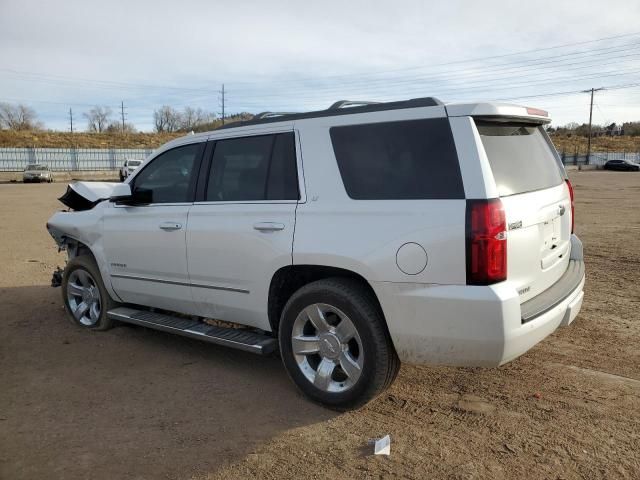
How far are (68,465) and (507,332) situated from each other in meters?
2.62

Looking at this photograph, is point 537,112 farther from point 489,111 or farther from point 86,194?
point 86,194

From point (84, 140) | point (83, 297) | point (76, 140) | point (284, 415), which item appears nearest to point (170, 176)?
point (83, 297)

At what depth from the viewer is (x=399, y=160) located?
135 inches

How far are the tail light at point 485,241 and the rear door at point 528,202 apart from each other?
84 millimetres

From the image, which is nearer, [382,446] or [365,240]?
[382,446]

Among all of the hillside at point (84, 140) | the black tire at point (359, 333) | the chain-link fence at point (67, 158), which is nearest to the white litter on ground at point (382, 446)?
the black tire at point (359, 333)

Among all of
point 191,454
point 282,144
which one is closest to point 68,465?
point 191,454

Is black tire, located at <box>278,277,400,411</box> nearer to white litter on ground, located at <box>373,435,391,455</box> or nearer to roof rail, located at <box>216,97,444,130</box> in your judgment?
white litter on ground, located at <box>373,435,391,455</box>

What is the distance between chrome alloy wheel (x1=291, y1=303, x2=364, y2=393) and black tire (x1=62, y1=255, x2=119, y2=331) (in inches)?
99.2

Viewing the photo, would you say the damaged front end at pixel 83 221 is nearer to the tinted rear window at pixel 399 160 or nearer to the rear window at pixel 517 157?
the tinted rear window at pixel 399 160

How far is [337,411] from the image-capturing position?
369 centimetres

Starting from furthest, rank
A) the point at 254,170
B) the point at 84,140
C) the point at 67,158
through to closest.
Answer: the point at 84,140 < the point at 67,158 < the point at 254,170

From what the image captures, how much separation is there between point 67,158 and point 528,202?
185 feet

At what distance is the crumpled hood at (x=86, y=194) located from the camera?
5578mm
